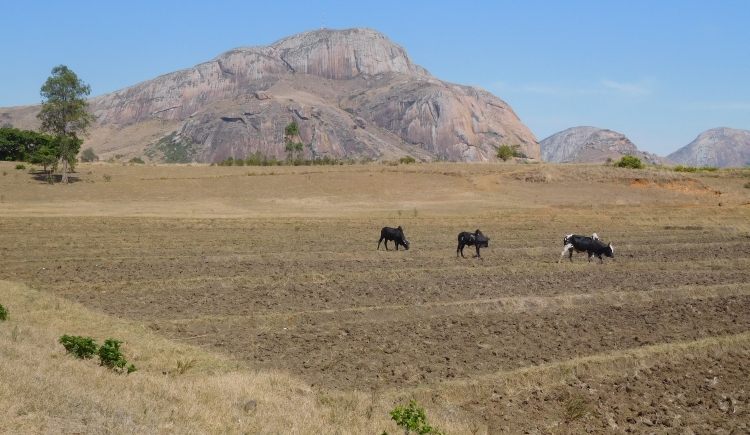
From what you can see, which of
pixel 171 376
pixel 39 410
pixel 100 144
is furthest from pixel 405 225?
pixel 100 144

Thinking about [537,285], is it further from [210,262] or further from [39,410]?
[39,410]

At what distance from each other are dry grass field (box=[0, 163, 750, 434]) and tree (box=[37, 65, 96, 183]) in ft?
68.8

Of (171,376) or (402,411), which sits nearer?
(402,411)

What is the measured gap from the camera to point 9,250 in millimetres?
25750

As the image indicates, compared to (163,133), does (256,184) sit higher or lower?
lower

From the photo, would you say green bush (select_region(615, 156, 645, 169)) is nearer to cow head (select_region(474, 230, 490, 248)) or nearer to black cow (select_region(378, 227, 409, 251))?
cow head (select_region(474, 230, 490, 248))

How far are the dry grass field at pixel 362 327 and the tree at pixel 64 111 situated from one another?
825 inches

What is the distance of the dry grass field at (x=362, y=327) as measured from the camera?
9.55m

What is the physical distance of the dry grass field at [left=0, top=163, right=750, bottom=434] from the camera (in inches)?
376

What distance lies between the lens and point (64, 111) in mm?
56438

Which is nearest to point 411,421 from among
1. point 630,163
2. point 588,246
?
point 588,246

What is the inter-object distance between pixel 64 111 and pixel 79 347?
5109cm

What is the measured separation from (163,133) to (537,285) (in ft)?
618

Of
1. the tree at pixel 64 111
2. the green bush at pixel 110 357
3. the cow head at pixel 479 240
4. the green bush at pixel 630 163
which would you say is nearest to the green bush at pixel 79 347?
the green bush at pixel 110 357
